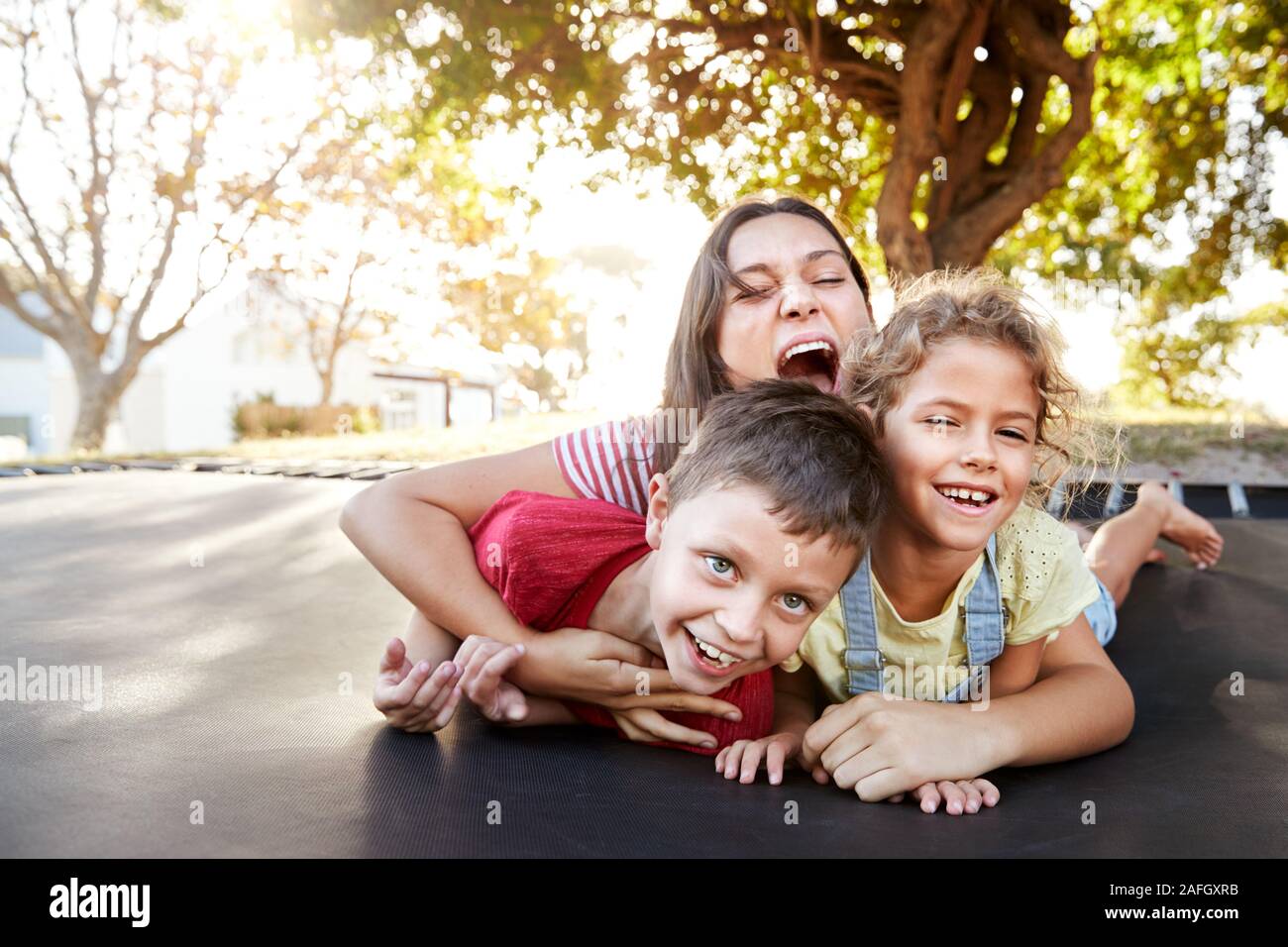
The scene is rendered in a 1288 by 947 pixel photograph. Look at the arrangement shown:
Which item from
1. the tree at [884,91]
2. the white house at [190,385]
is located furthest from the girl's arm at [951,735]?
the white house at [190,385]

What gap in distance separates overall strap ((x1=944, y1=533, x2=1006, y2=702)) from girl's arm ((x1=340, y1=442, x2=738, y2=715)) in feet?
1.12

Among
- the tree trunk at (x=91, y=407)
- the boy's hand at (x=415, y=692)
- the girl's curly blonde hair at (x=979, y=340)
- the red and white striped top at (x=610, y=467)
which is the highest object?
the tree trunk at (x=91, y=407)

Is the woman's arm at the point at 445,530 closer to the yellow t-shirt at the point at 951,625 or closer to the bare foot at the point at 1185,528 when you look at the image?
the yellow t-shirt at the point at 951,625

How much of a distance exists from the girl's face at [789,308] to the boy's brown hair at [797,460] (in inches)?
13.6

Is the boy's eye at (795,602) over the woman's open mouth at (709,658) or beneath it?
over

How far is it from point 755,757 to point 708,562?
26 centimetres

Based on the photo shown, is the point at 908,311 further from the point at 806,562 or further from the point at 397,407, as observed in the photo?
the point at 397,407

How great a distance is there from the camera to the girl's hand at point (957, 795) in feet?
3.28

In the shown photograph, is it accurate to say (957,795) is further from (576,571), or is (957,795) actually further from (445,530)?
(445,530)

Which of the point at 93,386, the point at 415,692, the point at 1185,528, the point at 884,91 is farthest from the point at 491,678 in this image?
the point at 93,386

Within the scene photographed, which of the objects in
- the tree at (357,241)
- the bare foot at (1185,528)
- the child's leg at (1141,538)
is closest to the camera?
the child's leg at (1141,538)

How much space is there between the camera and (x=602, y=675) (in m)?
1.20

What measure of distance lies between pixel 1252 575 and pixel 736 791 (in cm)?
217

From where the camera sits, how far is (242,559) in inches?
107
